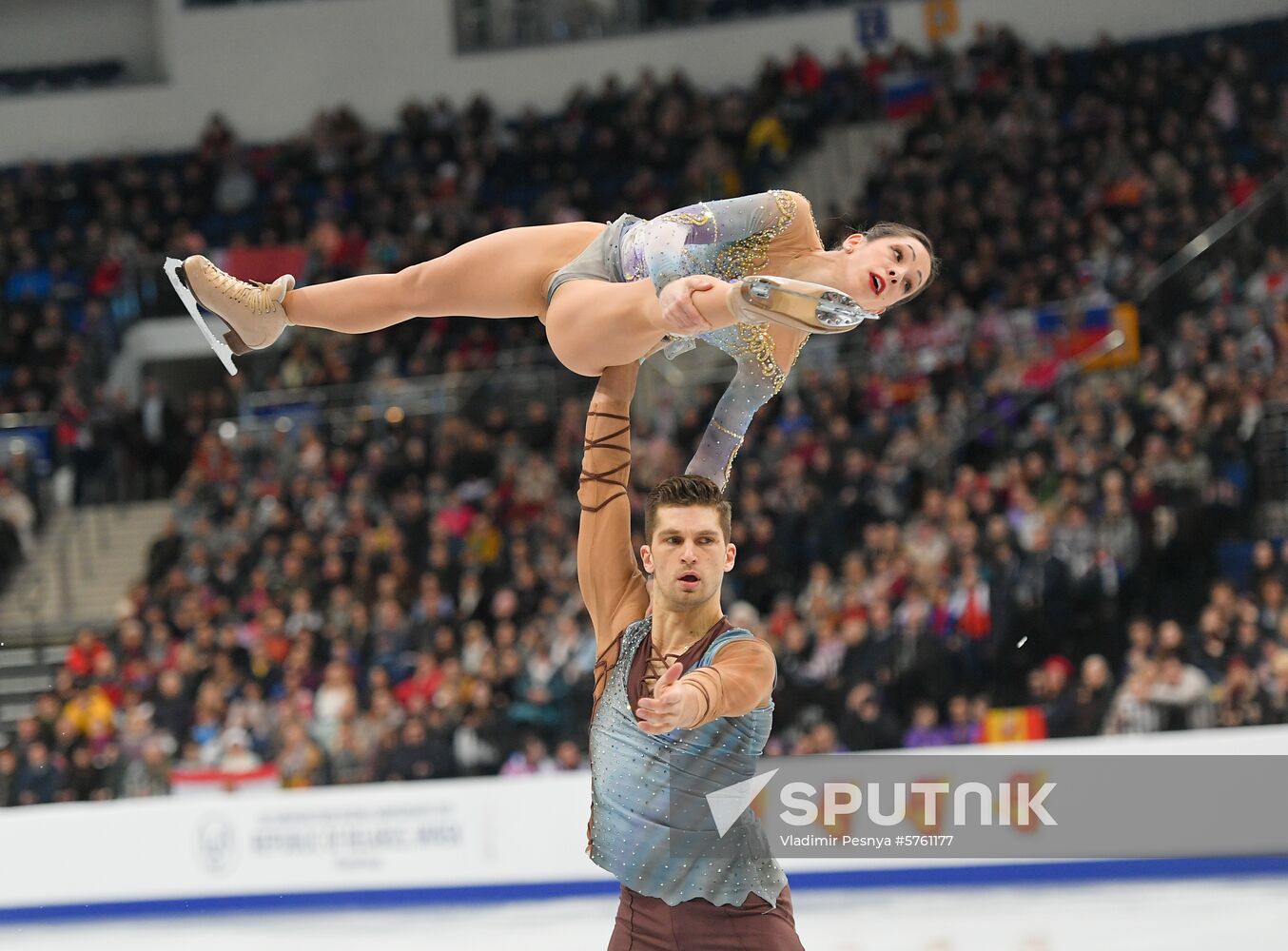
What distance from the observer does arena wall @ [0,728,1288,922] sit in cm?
998

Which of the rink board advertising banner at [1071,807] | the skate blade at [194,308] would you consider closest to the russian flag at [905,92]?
the rink board advertising banner at [1071,807]

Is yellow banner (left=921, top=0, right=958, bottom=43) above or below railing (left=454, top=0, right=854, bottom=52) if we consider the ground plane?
below

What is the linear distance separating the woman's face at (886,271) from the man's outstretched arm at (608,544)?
677 millimetres

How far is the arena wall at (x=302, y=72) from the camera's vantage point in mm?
18781

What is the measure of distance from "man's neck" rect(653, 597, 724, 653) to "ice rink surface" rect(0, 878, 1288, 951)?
17.2 feet

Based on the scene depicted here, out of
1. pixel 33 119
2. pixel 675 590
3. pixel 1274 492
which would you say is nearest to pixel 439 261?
pixel 675 590

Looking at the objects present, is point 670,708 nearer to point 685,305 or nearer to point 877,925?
point 685,305

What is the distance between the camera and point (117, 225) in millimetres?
17234

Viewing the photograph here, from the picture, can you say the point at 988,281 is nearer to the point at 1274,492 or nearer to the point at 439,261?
the point at 1274,492

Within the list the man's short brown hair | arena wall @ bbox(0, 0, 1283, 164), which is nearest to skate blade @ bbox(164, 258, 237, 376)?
the man's short brown hair

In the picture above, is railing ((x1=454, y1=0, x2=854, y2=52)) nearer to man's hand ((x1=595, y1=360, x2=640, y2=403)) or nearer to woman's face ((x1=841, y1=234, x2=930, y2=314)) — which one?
woman's face ((x1=841, y1=234, x2=930, y2=314))

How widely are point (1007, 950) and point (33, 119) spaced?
15.5m

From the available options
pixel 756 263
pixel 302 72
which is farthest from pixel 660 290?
pixel 302 72

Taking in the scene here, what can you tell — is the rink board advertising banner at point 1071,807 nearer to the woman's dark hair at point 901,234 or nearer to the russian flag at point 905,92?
the woman's dark hair at point 901,234
